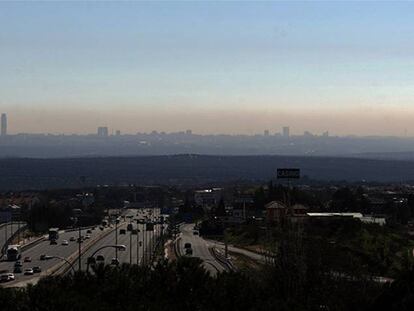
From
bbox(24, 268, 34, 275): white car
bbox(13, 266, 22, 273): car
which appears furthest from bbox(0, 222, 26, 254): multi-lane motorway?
bbox(24, 268, 34, 275): white car

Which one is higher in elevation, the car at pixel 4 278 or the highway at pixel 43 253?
the car at pixel 4 278

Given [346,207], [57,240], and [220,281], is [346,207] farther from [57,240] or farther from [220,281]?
[220,281]

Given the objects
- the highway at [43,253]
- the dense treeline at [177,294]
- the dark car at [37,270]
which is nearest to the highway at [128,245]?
the highway at [43,253]

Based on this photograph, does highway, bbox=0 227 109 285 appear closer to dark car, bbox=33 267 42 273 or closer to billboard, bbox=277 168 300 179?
dark car, bbox=33 267 42 273

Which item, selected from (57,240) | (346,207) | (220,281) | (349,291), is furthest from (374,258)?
(346,207)

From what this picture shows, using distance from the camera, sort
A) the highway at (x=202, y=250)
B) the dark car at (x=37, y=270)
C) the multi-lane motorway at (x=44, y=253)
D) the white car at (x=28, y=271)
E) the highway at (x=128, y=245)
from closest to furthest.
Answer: the highway at (x=202, y=250) < the white car at (x=28, y=271) < the dark car at (x=37, y=270) < the multi-lane motorway at (x=44, y=253) < the highway at (x=128, y=245)

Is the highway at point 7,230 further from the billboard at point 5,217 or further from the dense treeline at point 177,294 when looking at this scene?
the dense treeline at point 177,294
